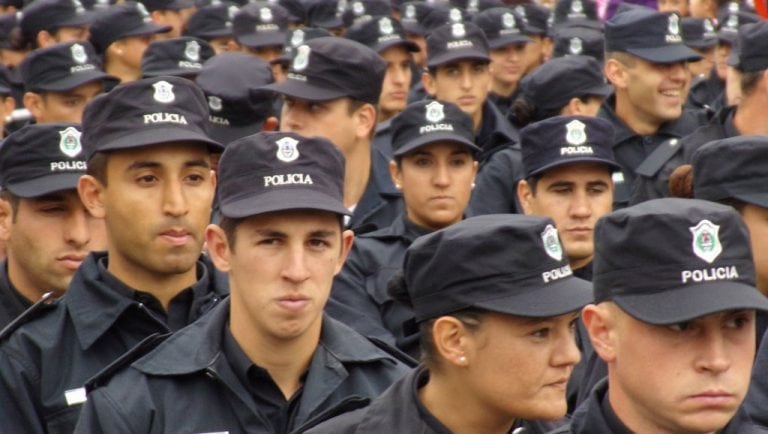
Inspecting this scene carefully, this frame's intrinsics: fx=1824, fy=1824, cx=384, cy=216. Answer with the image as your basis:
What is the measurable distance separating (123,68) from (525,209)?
6028mm

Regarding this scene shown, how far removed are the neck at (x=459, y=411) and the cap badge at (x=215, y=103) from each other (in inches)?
209

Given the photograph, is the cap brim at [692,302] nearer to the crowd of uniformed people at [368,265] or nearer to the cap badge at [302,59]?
the crowd of uniformed people at [368,265]

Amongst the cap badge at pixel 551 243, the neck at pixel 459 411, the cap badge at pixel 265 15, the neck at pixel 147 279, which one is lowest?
the neck at pixel 459 411

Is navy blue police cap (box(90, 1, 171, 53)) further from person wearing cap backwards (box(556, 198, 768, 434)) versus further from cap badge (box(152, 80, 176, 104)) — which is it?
person wearing cap backwards (box(556, 198, 768, 434))

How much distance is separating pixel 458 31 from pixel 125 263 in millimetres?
6947

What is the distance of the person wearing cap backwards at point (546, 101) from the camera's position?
10266mm

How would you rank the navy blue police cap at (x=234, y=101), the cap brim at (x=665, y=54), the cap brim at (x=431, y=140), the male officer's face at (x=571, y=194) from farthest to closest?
the cap brim at (x=665, y=54), the navy blue police cap at (x=234, y=101), the cap brim at (x=431, y=140), the male officer's face at (x=571, y=194)

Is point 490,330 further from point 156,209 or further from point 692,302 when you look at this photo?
point 156,209

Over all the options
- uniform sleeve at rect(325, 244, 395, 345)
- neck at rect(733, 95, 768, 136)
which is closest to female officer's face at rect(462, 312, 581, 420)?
uniform sleeve at rect(325, 244, 395, 345)

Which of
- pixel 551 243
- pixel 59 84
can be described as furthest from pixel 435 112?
pixel 551 243

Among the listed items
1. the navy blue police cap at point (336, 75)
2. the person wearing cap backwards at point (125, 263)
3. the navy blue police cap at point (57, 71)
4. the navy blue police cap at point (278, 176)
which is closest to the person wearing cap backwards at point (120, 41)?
the navy blue police cap at point (57, 71)

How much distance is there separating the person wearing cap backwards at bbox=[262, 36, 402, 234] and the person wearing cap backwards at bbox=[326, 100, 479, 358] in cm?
19

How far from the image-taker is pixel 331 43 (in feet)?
30.8

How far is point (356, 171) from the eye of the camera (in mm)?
9008
